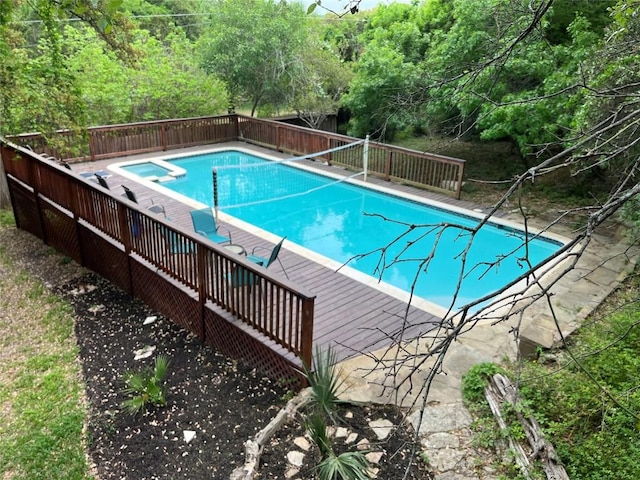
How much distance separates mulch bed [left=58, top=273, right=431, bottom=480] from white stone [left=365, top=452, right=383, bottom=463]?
0.03m

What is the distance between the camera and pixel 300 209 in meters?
10.4

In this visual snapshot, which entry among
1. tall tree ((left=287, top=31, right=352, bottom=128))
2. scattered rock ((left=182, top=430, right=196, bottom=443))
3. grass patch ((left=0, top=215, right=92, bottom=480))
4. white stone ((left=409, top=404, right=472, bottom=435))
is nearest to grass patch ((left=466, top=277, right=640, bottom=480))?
white stone ((left=409, top=404, right=472, bottom=435))

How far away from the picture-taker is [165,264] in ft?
17.8

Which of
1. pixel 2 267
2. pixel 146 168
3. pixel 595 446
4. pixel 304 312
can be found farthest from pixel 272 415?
pixel 146 168

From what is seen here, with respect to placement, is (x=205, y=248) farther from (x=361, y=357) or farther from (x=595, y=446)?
(x=595, y=446)

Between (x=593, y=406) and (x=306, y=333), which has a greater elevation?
(x=306, y=333)

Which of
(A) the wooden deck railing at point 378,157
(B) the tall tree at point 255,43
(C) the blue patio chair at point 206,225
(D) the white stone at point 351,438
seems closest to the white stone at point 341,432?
(D) the white stone at point 351,438

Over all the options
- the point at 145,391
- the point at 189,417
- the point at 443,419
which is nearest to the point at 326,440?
the point at 443,419

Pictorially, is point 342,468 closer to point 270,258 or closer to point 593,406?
point 593,406

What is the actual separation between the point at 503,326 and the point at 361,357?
173 centimetres

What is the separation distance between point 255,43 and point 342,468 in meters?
13.2

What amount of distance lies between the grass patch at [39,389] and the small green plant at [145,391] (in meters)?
0.39

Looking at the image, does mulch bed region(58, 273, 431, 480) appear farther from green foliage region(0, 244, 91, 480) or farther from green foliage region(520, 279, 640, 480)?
green foliage region(520, 279, 640, 480)

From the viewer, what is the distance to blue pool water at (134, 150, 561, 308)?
7.77m
